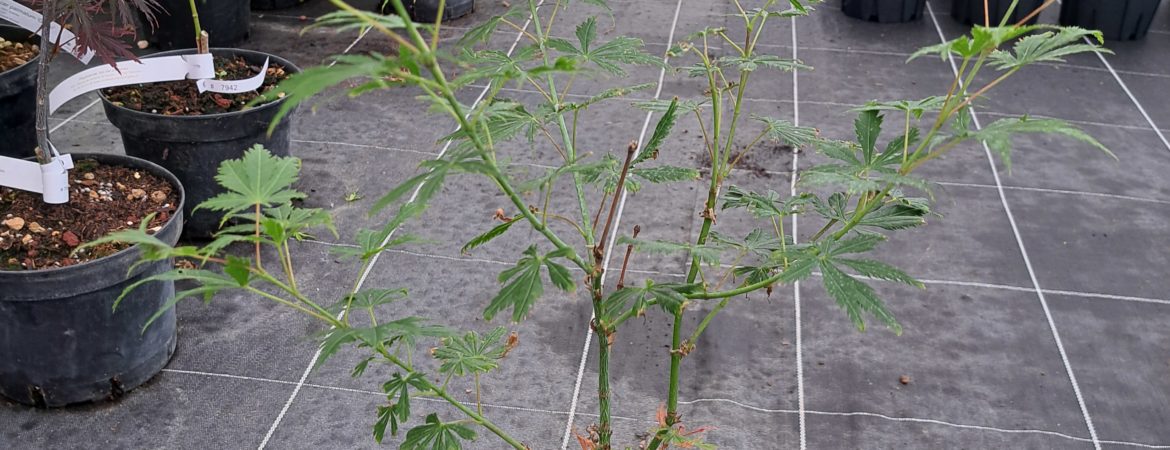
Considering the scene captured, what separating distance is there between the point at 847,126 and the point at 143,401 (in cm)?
276

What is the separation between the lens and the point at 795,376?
2.67 meters

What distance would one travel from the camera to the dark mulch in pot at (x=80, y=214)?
2.38m

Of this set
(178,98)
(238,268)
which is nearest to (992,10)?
(178,98)

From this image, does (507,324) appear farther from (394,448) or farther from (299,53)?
(299,53)

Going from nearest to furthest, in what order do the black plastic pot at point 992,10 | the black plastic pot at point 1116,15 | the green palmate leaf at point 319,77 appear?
the green palmate leaf at point 319,77 < the black plastic pot at point 1116,15 < the black plastic pot at point 992,10

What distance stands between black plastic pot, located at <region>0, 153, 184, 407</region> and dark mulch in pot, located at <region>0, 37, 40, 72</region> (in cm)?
102

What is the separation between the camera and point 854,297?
1170mm

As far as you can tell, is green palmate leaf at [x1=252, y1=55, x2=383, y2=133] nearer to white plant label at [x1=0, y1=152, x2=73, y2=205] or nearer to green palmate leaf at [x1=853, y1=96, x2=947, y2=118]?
green palmate leaf at [x1=853, y1=96, x2=947, y2=118]

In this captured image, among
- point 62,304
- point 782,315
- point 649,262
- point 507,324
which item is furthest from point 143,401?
point 782,315

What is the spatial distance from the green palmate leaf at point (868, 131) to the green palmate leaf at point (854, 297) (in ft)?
0.52

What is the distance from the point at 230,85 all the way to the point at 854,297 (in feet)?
7.54

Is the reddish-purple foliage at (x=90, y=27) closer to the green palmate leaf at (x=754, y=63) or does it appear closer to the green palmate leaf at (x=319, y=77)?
the green palmate leaf at (x=754, y=63)

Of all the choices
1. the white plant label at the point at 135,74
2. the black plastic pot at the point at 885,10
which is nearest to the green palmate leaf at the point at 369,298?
the white plant label at the point at 135,74

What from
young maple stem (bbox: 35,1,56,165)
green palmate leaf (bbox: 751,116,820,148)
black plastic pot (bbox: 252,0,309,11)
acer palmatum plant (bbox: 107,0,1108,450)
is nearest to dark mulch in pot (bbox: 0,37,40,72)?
young maple stem (bbox: 35,1,56,165)
